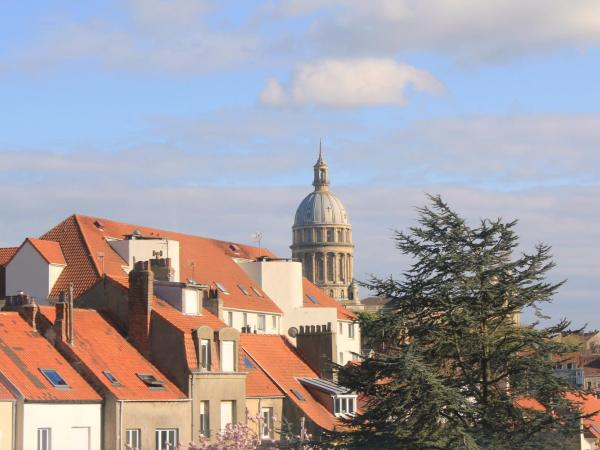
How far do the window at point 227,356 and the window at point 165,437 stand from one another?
4715 mm

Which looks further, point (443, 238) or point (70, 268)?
point (70, 268)

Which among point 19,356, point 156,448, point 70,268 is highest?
point 70,268

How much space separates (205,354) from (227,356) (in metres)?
1.61

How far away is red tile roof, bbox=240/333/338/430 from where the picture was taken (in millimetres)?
68312

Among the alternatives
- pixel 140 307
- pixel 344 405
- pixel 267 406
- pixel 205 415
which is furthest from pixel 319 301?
pixel 205 415

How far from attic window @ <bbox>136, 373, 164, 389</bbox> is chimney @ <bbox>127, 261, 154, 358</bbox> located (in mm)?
1845

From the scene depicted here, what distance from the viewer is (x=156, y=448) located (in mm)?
57812

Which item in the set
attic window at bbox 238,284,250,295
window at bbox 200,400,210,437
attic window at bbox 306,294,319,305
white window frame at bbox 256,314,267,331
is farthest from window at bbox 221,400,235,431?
attic window at bbox 306,294,319,305

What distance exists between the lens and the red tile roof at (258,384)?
65938 mm

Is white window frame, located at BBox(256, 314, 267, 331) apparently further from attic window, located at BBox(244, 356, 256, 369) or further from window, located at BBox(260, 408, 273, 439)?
window, located at BBox(260, 408, 273, 439)

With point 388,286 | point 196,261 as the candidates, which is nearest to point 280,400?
point 388,286

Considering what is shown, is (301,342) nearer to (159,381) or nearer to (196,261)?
(159,381)

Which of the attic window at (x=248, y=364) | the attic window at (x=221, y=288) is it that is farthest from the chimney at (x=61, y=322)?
the attic window at (x=221, y=288)

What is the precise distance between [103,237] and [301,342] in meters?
17.7
